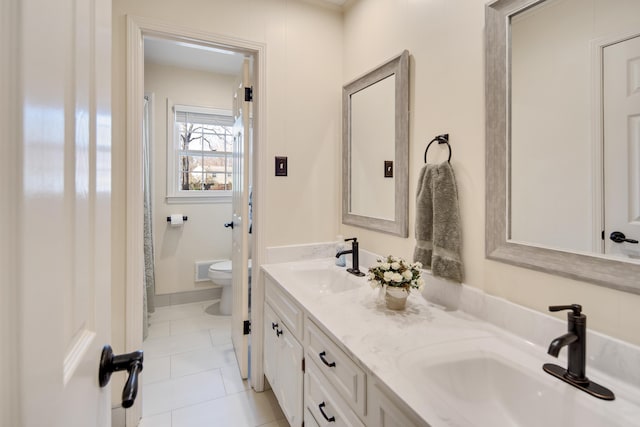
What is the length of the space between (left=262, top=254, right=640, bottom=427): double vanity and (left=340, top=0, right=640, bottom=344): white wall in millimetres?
75

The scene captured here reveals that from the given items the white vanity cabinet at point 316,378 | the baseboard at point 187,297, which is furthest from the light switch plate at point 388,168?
the baseboard at point 187,297

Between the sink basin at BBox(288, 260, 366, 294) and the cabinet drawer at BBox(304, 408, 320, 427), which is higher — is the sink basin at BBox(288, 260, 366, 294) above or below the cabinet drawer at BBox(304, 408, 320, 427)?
above

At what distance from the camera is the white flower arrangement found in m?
1.24

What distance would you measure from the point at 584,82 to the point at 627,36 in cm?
13

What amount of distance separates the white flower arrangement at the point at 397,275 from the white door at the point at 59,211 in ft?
3.04

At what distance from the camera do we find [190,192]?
3.48 metres

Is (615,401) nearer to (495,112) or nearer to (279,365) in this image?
(495,112)

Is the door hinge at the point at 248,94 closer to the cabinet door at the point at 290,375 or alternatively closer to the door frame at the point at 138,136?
the door frame at the point at 138,136

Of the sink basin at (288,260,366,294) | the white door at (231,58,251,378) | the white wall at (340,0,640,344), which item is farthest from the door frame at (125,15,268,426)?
the white wall at (340,0,640,344)

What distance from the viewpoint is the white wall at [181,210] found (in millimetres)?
3311

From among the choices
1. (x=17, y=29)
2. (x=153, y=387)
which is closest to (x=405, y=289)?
(x=17, y=29)

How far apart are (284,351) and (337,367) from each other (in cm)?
61

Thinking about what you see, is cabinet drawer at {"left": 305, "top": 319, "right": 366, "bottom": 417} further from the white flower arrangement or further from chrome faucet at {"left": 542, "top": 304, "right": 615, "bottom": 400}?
chrome faucet at {"left": 542, "top": 304, "right": 615, "bottom": 400}

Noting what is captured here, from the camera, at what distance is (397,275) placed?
4.06 ft
